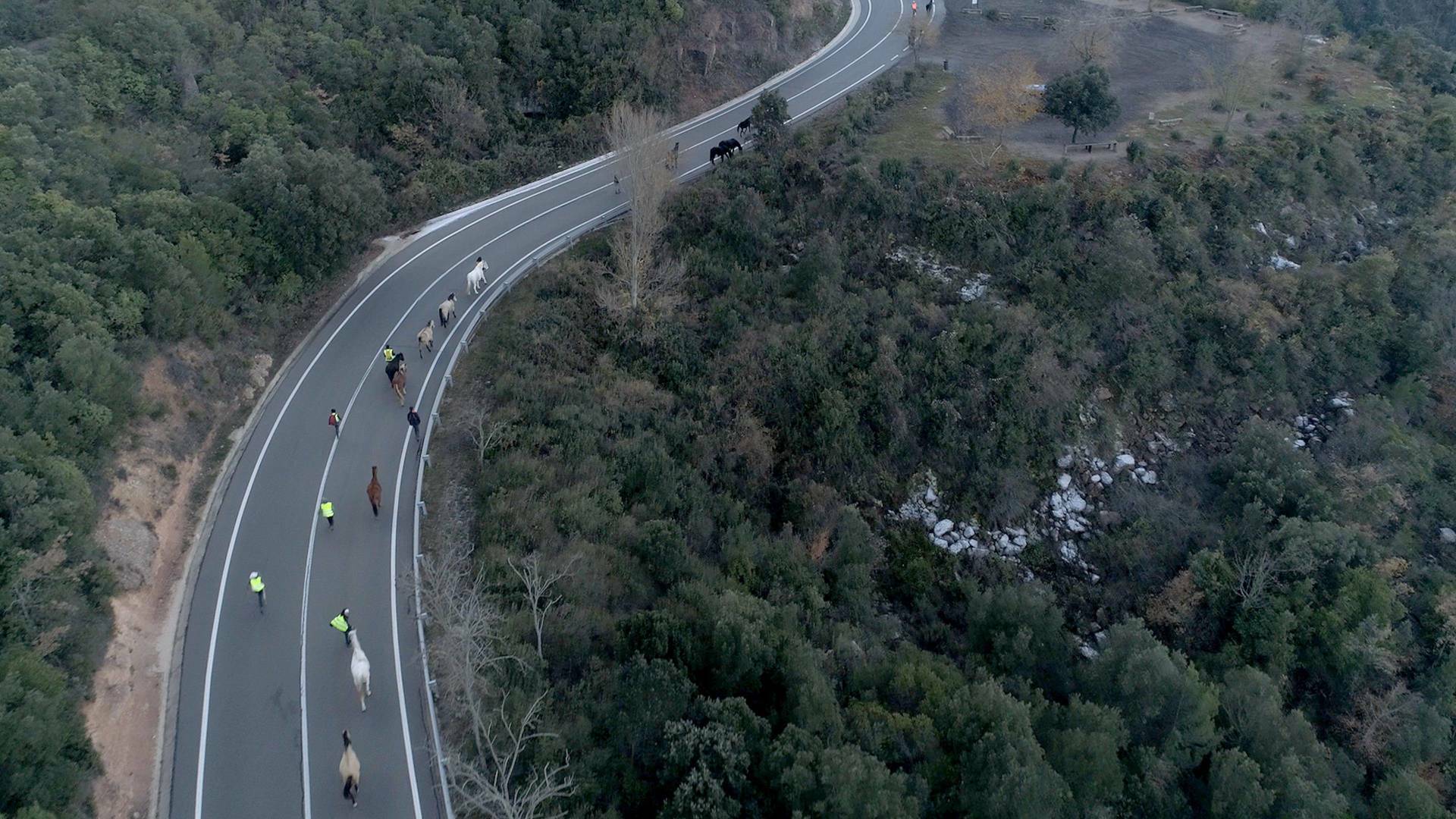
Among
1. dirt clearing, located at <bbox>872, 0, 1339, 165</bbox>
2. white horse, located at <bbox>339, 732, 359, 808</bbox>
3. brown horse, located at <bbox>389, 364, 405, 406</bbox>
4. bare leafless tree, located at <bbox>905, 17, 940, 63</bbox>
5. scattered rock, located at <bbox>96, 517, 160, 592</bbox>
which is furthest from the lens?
bare leafless tree, located at <bbox>905, 17, 940, 63</bbox>

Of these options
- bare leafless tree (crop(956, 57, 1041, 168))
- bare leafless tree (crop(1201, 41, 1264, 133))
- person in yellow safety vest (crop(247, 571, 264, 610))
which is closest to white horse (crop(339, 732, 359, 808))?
person in yellow safety vest (crop(247, 571, 264, 610))

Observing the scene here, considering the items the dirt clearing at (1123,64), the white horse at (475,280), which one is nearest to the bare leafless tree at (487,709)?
the white horse at (475,280)

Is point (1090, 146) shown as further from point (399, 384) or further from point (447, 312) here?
point (399, 384)

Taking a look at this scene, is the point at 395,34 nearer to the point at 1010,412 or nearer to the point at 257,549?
the point at 257,549

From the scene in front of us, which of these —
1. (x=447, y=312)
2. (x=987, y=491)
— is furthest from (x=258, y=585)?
(x=987, y=491)

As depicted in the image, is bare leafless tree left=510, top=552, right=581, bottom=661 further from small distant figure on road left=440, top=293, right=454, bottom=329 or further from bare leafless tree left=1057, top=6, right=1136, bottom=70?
bare leafless tree left=1057, top=6, right=1136, bottom=70

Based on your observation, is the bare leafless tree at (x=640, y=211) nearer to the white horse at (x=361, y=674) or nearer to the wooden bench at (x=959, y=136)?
the wooden bench at (x=959, y=136)
